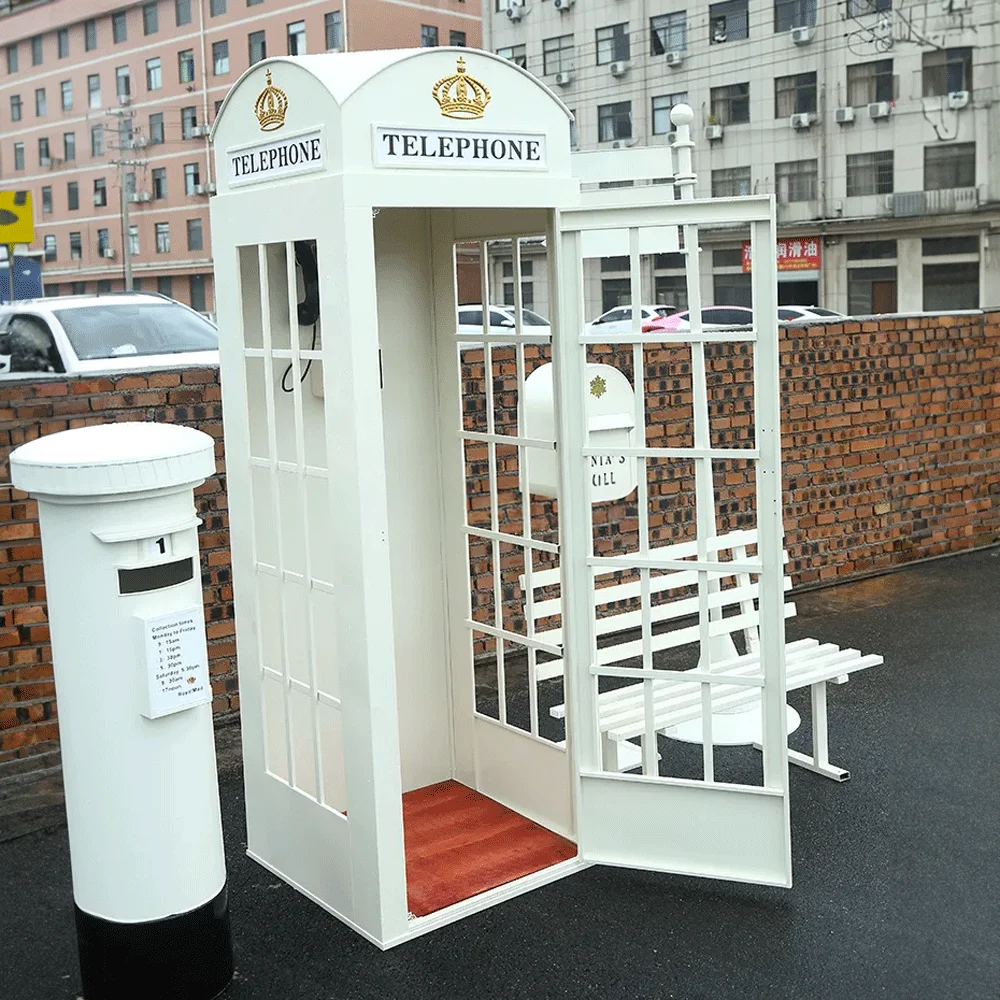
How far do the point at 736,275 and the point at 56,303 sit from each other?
23.6 m

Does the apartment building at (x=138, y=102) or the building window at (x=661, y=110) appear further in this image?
the apartment building at (x=138, y=102)

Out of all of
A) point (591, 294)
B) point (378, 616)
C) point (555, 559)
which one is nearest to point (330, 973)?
point (378, 616)

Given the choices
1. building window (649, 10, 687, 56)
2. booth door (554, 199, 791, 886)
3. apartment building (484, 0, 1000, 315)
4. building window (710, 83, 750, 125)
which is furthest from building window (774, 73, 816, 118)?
booth door (554, 199, 791, 886)

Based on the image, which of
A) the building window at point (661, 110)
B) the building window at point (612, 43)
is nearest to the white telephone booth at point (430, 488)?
the building window at point (661, 110)

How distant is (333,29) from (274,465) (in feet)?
115

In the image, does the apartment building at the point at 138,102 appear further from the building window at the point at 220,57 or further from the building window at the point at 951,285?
the building window at the point at 951,285

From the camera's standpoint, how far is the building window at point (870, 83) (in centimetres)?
3075

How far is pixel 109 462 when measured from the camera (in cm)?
321

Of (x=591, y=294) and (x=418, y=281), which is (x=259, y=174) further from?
(x=591, y=294)

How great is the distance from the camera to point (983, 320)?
339 inches

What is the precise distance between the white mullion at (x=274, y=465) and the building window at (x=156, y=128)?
43980 millimetres

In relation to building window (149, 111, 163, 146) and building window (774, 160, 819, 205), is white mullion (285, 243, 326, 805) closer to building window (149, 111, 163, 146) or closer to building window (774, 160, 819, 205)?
building window (774, 160, 819, 205)

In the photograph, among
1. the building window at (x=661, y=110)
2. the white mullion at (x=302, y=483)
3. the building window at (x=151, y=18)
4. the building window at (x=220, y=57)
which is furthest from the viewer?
the building window at (x=151, y=18)

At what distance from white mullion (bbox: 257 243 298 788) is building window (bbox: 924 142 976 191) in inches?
1157
